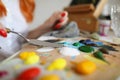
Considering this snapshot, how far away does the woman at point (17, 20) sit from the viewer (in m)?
0.50

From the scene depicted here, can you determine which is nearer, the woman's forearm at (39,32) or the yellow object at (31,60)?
the yellow object at (31,60)

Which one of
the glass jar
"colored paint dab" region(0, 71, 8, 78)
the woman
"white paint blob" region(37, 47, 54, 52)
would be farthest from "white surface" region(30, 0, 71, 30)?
"colored paint dab" region(0, 71, 8, 78)

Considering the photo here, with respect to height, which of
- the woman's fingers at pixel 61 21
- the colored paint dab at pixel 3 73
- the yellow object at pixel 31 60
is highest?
the woman's fingers at pixel 61 21

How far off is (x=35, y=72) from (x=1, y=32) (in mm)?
173

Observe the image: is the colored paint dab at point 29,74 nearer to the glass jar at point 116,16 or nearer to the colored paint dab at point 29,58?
the colored paint dab at point 29,58

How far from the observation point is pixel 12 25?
53cm

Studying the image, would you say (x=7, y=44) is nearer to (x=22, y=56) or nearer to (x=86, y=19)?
(x=22, y=56)

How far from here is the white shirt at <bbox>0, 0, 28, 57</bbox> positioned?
49 centimetres

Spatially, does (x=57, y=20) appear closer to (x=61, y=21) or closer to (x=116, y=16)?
(x=61, y=21)

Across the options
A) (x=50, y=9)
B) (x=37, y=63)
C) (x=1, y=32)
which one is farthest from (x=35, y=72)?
(x=50, y=9)

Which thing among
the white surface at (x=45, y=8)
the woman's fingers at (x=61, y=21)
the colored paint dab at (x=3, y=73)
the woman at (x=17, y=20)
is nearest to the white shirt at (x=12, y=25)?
the woman at (x=17, y=20)

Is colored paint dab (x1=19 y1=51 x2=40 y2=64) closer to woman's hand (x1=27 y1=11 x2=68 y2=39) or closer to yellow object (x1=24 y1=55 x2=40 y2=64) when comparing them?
yellow object (x1=24 y1=55 x2=40 y2=64)

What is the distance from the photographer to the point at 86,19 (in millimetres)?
701

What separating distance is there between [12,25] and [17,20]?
0.10 ft
